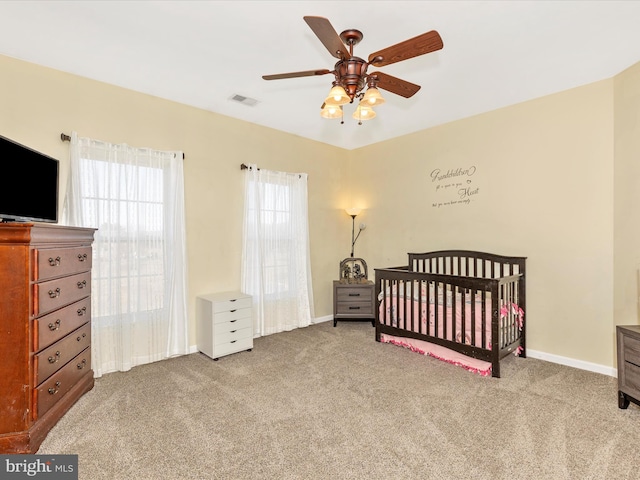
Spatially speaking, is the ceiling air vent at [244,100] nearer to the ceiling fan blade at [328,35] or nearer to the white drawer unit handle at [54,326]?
the ceiling fan blade at [328,35]

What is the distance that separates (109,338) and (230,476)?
1.96m

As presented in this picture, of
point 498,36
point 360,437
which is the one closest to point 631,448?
point 360,437

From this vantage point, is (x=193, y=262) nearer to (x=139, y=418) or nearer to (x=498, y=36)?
(x=139, y=418)

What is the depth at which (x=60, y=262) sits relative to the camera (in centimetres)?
213

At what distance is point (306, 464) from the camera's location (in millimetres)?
1720

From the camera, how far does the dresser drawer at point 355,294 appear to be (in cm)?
438

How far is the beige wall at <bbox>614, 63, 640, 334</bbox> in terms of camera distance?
2615 mm

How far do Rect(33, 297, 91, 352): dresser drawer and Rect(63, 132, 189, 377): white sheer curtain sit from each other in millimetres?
393

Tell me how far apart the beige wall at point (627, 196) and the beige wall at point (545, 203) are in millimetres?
64

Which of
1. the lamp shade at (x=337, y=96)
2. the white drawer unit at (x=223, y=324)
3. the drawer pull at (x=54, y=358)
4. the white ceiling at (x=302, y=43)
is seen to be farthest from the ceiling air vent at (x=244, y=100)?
the drawer pull at (x=54, y=358)

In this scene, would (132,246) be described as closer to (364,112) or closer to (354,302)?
(364,112)

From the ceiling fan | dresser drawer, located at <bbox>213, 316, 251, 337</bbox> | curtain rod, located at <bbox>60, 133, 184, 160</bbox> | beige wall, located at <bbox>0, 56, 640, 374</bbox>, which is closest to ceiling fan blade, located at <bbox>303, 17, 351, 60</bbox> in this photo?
the ceiling fan

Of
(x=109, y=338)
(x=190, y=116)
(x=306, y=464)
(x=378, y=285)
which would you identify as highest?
(x=190, y=116)

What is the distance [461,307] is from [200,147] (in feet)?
10.2
